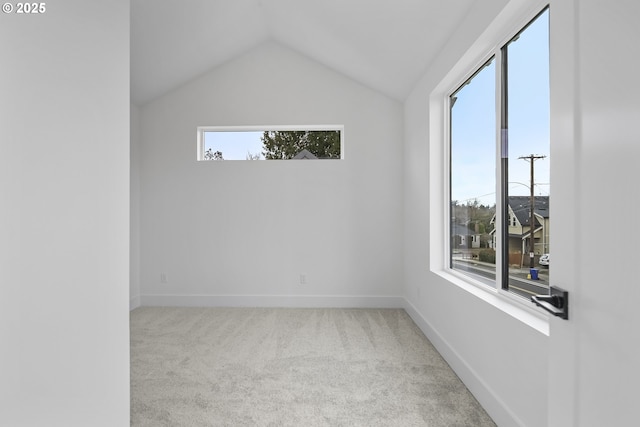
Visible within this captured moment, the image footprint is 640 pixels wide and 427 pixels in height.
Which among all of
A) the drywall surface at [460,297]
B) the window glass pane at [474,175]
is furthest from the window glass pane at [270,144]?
the window glass pane at [474,175]

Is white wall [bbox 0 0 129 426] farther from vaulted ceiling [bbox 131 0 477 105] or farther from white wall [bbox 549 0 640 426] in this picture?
vaulted ceiling [bbox 131 0 477 105]

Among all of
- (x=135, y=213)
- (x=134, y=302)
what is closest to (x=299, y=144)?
(x=135, y=213)

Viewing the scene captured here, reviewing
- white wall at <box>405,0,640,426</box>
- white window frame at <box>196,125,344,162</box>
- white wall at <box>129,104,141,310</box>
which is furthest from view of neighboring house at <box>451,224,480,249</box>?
white wall at <box>129,104,141,310</box>

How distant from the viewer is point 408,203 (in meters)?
4.11

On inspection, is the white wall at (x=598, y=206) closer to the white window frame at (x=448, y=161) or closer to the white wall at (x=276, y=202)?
the white window frame at (x=448, y=161)

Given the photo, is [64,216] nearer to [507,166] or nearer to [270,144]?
[507,166]

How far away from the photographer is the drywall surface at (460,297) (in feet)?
5.54

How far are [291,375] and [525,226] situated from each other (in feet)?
6.05

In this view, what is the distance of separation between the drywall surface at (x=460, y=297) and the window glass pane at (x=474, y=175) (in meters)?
0.17

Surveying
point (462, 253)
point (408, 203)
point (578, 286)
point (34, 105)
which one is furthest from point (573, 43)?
point (408, 203)

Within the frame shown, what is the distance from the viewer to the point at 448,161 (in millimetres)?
3262

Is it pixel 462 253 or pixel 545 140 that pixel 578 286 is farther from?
pixel 462 253

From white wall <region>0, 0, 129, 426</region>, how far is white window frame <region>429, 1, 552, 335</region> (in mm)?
1947

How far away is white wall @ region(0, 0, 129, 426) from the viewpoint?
43.0 inches
